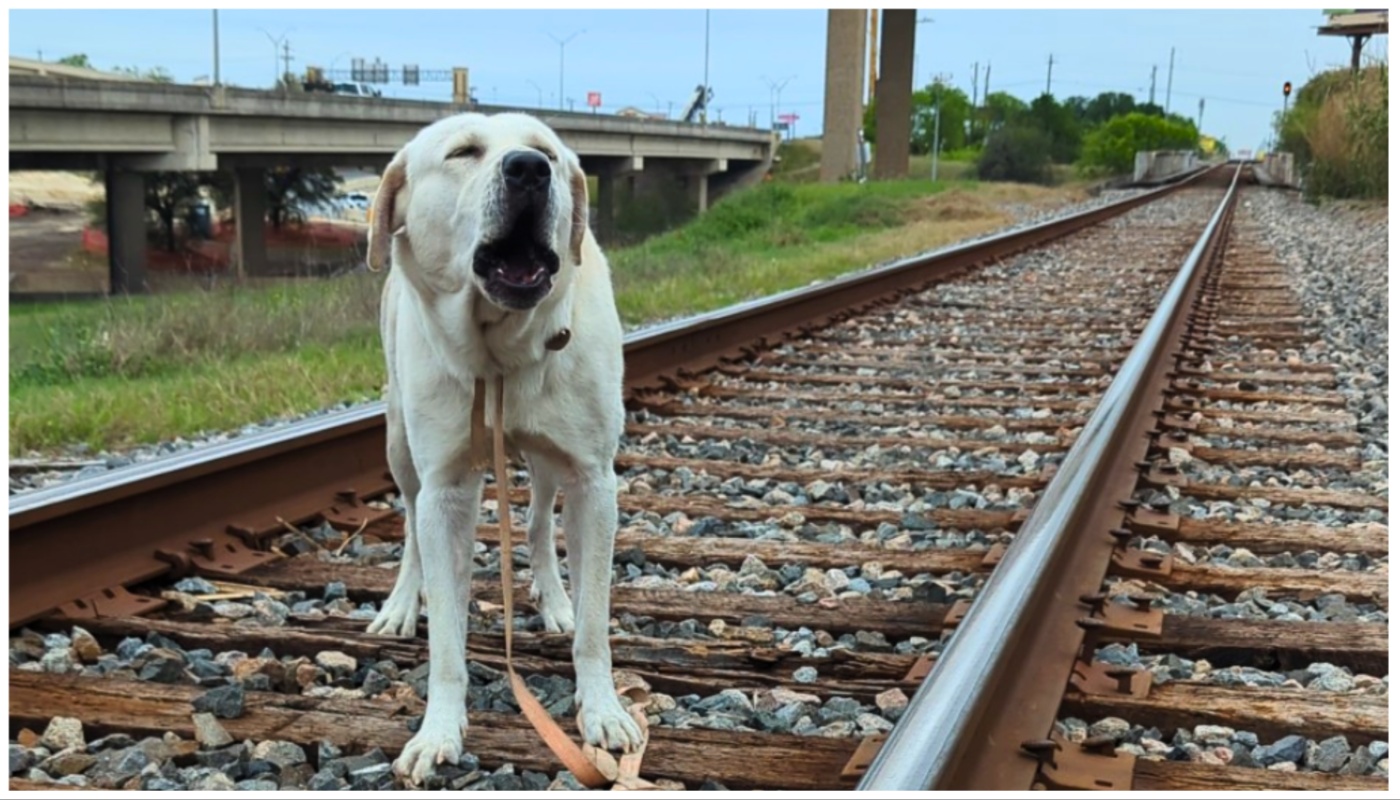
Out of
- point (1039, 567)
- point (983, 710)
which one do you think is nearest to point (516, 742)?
point (983, 710)

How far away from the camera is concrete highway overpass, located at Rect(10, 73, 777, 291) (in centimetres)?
3162

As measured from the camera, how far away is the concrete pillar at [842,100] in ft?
181

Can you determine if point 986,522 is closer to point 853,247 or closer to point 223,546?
point 223,546

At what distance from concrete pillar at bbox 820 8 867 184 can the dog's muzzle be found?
173ft

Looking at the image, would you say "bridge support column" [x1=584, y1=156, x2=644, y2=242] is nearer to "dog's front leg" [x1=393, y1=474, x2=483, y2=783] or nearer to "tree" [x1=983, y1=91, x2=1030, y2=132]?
"dog's front leg" [x1=393, y1=474, x2=483, y2=783]

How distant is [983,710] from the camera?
2.56 m

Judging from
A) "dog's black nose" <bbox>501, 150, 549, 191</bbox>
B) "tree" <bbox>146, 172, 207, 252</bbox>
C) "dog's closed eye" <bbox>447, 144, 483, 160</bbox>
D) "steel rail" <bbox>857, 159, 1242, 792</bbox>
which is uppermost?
"dog's closed eye" <bbox>447, 144, 483, 160</bbox>

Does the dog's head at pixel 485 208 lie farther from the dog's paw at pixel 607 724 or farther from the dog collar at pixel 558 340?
the dog's paw at pixel 607 724

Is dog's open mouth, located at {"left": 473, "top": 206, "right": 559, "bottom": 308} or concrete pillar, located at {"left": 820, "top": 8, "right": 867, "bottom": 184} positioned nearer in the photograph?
dog's open mouth, located at {"left": 473, "top": 206, "right": 559, "bottom": 308}

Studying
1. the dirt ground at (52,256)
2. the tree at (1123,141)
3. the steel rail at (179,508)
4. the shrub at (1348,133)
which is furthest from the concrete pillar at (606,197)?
the steel rail at (179,508)

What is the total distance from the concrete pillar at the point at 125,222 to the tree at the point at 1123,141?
58567 mm

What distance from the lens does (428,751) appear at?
8.83 feet

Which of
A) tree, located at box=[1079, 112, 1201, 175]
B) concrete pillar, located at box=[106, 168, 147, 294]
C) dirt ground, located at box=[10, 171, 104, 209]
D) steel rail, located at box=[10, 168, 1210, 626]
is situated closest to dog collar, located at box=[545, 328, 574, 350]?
steel rail, located at box=[10, 168, 1210, 626]

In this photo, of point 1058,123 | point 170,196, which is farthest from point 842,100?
point 1058,123
